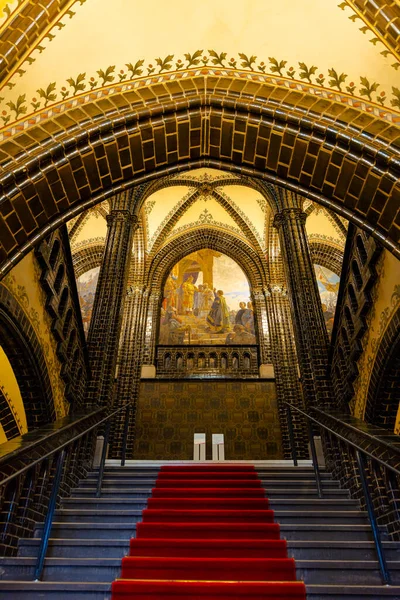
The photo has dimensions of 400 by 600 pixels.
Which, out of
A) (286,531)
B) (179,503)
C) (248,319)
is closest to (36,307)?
(179,503)

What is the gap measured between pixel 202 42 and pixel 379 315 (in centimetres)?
386

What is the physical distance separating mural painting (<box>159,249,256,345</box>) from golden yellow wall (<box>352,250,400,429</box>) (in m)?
7.30

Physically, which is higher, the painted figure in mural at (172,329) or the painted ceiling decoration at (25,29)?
the painted figure in mural at (172,329)

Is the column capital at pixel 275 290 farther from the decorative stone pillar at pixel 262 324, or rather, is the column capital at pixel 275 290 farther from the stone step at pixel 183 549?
the stone step at pixel 183 549

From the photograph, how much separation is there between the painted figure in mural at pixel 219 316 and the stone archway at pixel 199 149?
8.72 meters

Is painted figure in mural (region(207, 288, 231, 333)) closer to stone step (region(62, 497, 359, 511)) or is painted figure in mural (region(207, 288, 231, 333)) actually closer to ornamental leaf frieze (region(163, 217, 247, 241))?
ornamental leaf frieze (region(163, 217, 247, 241))

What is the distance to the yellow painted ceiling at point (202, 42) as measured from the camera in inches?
168

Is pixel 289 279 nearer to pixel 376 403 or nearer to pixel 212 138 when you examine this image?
pixel 376 403

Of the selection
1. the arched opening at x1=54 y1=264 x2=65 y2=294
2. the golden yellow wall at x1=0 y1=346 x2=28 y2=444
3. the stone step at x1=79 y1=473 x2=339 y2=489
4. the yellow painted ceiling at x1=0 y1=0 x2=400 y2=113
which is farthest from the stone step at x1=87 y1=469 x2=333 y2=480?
the yellow painted ceiling at x1=0 y1=0 x2=400 y2=113

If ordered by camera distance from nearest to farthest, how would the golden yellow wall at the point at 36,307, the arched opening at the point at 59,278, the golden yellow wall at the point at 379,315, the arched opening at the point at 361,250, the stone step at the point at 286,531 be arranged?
the stone step at the point at 286,531, the golden yellow wall at the point at 379,315, the golden yellow wall at the point at 36,307, the arched opening at the point at 361,250, the arched opening at the point at 59,278

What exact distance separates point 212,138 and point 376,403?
13.1 ft

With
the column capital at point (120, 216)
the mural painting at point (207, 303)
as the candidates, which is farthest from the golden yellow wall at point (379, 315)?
the mural painting at point (207, 303)

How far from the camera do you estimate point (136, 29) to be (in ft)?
15.1

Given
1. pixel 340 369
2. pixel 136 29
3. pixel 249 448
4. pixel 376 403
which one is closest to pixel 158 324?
pixel 249 448
